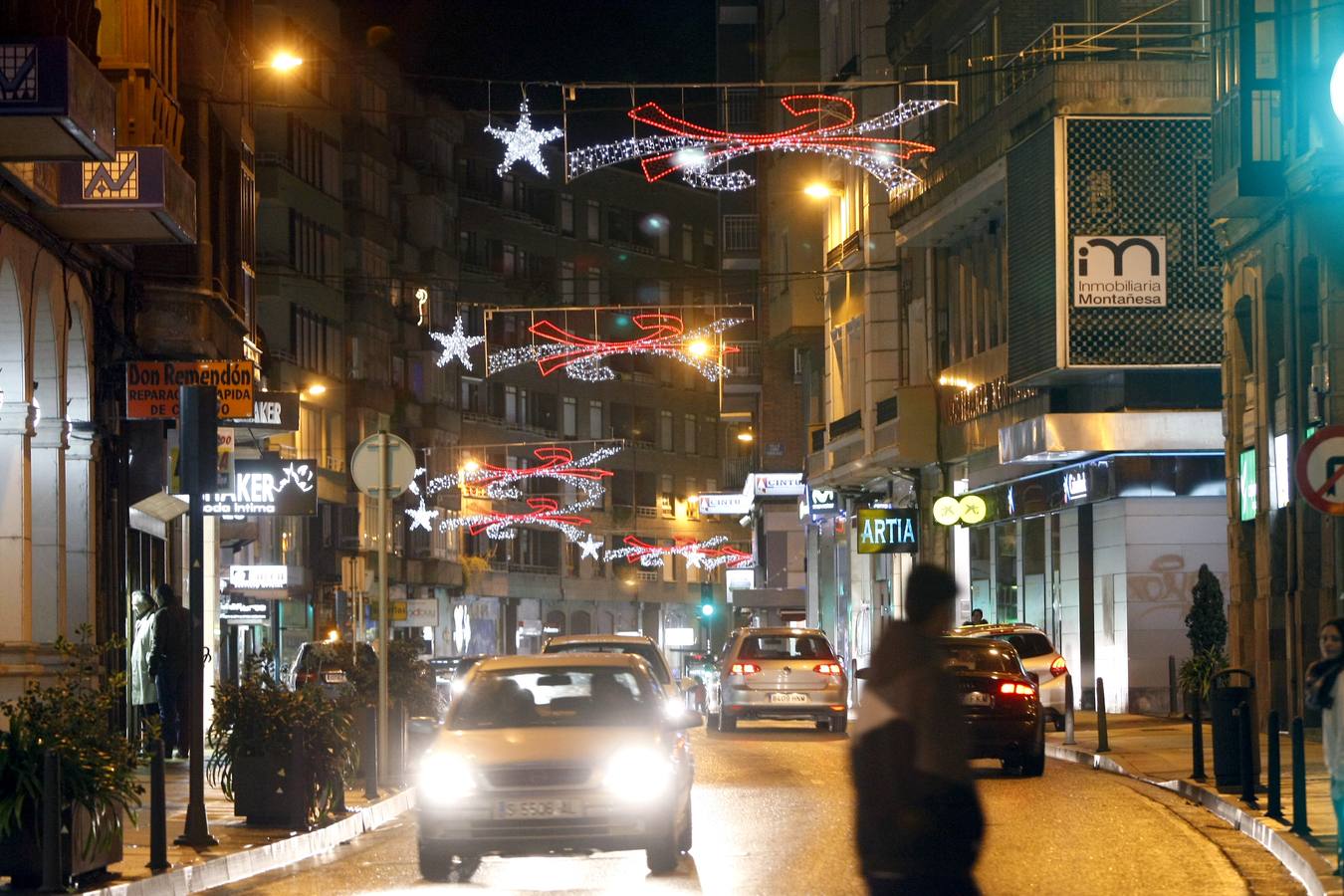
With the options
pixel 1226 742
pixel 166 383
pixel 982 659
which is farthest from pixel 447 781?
pixel 166 383

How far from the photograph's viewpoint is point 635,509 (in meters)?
109

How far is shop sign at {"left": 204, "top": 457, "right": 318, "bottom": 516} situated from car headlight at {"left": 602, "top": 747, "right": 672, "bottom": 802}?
1486 centimetres

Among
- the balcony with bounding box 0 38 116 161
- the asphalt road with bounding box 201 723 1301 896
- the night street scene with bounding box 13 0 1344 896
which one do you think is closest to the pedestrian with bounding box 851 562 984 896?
the night street scene with bounding box 13 0 1344 896

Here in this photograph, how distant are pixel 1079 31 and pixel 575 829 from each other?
2777 centimetres

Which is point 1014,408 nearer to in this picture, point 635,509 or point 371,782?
point 371,782

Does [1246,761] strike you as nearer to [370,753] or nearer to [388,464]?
[370,753]

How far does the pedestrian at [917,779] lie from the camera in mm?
8648

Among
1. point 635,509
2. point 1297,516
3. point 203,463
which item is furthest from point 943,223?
point 635,509

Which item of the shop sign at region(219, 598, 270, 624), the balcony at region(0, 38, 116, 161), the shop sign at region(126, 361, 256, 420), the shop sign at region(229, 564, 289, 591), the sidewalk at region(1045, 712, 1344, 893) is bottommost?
the sidewalk at region(1045, 712, 1344, 893)

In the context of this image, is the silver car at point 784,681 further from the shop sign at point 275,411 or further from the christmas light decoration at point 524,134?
the christmas light decoration at point 524,134

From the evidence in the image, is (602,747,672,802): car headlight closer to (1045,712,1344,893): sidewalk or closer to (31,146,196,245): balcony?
(1045,712,1344,893): sidewalk

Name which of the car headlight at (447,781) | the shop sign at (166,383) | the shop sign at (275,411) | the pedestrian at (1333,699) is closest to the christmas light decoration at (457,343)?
the shop sign at (275,411)

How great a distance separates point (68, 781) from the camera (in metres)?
13.5

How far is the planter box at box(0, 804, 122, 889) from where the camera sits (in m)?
13.3
